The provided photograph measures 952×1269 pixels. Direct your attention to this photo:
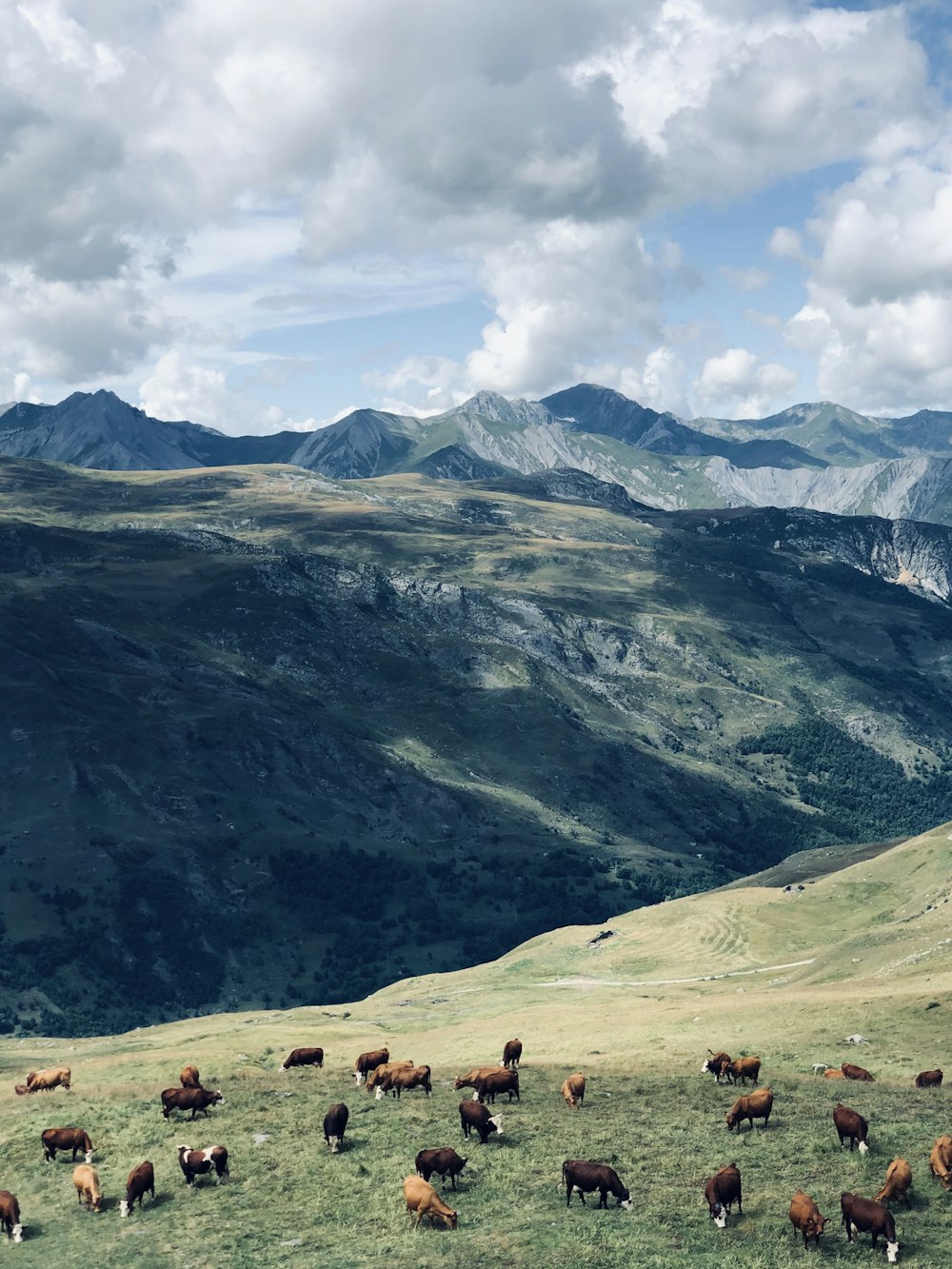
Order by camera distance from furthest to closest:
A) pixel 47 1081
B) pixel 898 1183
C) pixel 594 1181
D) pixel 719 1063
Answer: pixel 47 1081, pixel 719 1063, pixel 594 1181, pixel 898 1183

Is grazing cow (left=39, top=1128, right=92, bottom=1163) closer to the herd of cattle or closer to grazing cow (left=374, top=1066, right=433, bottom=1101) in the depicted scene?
the herd of cattle

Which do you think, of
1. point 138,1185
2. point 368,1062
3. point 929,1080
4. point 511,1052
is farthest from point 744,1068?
point 138,1185

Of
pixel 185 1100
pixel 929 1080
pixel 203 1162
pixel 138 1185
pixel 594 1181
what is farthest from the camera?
pixel 929 1080

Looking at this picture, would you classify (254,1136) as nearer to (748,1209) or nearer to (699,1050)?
(748,1209)

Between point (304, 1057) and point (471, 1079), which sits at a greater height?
point (304, 1057)

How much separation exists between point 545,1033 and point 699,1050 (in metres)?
23.2

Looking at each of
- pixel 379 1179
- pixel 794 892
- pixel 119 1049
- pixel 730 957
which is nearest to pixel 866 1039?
pixel 379 1179

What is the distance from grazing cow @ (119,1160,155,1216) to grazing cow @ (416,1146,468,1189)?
31.6ft

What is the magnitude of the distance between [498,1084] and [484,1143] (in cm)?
→ 619

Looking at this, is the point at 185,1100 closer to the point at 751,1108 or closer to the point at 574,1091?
the point at 574,1091

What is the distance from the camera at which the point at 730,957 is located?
147750 millimetres

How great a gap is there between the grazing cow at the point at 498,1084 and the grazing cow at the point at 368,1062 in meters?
7.19

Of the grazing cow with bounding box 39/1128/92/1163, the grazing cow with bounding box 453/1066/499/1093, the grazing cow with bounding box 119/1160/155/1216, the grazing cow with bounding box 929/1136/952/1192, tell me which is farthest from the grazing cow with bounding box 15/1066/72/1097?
the grazing cow with bounding box 929/1136/952/1192

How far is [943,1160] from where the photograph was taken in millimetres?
39719
